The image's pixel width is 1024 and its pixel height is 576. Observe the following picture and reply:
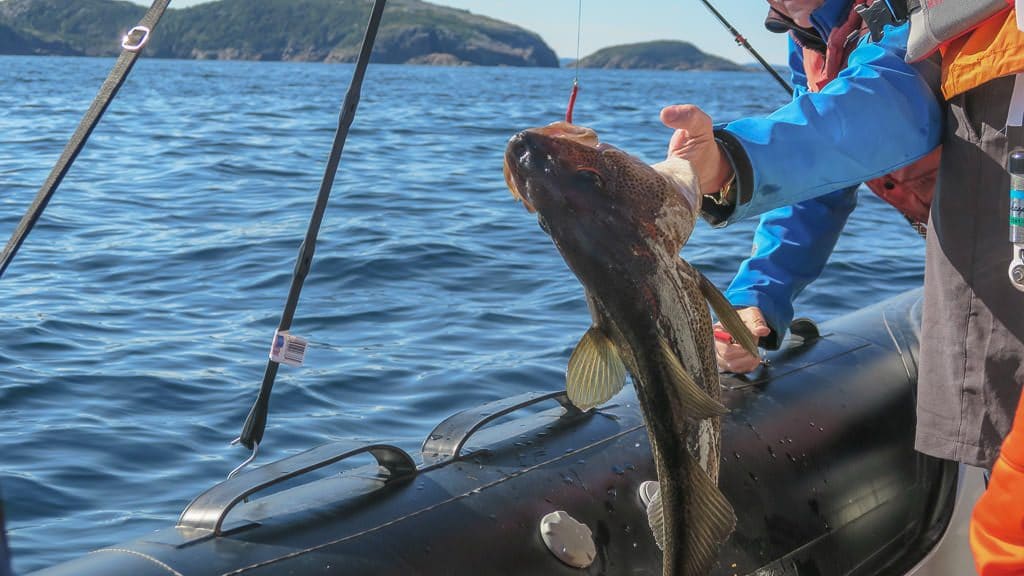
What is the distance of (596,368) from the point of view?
5.93ft

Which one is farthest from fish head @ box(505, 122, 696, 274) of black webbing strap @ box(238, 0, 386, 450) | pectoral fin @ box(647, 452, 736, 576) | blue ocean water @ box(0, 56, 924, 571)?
blue ocean water @ box(0, 56, 924, 571)

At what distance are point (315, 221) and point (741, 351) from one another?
4.64 feet

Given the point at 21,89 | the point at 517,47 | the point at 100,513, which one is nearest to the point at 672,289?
the point at 100,513

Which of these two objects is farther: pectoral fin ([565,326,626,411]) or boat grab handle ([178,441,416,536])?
boat grab handle ([178,441,416,536])

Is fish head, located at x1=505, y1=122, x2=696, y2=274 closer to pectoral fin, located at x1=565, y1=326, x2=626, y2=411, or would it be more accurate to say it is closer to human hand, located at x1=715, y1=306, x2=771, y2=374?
pectoral fin, located at x1=565, y1=326, x2=626, y2=411

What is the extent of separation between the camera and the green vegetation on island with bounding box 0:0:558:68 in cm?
10400

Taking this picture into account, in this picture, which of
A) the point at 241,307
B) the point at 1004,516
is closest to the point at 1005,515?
the point at 1004,516

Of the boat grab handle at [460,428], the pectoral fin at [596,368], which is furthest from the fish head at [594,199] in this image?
the boat grab handle at [460,428]

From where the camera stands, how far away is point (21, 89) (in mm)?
31531

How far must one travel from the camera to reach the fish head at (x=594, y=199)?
5.60 ft

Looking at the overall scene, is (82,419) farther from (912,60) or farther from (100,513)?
(912,60)

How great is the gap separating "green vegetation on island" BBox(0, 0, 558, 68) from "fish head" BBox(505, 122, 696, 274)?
108 meters

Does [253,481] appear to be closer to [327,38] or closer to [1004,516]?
[1004,516]

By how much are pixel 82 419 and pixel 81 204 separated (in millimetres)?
6411
